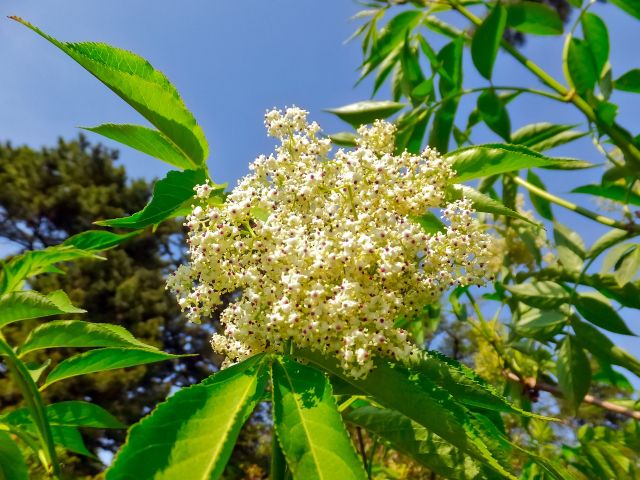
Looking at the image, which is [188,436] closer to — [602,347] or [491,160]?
[491,160]

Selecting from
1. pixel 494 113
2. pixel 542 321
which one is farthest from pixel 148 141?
pixel 542 321

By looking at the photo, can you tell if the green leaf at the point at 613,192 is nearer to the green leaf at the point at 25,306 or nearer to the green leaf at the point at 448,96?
the green leaf at the point at 448,96

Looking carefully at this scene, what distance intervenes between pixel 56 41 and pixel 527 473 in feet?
8.29

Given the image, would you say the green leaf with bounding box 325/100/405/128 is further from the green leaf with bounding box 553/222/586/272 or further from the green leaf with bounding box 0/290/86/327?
the green leaf with bounding box 0/290/86/327

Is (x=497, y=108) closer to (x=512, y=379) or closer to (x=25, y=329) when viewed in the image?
(x=512, y=379)

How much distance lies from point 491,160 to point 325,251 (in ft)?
1.49

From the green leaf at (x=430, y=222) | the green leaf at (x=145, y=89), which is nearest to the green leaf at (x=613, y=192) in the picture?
the green leaf at (x=430, y=222)

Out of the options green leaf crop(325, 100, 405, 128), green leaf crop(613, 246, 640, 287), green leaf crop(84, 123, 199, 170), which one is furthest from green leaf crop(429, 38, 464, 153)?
green leaf crop(84, 123, 199, 170)

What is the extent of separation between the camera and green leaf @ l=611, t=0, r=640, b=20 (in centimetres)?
180

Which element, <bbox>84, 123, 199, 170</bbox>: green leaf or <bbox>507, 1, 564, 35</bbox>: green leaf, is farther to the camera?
<bbox>507, 1, 564, 35</bbox>: green leaf

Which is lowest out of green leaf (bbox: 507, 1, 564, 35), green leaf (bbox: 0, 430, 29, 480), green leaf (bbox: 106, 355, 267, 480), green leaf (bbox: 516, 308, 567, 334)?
green leaf (bbox: 106, 355, 267, 480)

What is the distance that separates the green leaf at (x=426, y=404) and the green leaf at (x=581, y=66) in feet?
5.14

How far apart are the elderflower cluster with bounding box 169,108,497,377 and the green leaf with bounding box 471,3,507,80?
2.85ft

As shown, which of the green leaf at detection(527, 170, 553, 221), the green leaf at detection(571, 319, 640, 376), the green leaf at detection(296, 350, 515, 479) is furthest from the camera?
the green leaf at detection(527, 170, 553, 221)
